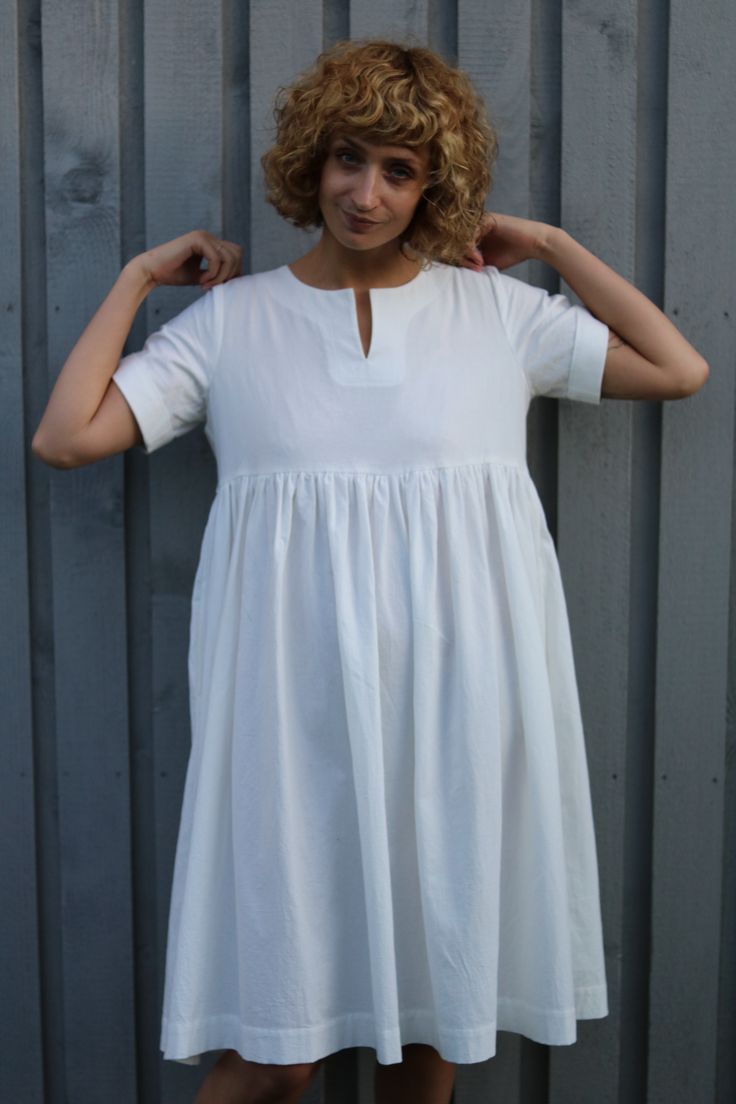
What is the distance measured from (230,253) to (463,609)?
0.80 m

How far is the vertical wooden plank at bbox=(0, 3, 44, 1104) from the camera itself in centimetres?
249

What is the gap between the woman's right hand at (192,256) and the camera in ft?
7.29

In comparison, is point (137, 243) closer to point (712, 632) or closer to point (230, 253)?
point (230, 253)

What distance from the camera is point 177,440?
252 centimetres

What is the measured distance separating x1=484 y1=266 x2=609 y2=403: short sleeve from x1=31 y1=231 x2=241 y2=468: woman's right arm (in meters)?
0.54

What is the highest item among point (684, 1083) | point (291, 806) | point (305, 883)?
point (291, 806)

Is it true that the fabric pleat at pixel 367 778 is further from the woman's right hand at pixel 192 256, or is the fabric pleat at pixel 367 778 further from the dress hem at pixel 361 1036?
the woman's right hand at pixel 192 256

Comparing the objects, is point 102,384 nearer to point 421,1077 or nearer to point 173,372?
point 173,372

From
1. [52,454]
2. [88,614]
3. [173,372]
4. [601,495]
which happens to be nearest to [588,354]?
[601,495]

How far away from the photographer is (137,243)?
2.50m

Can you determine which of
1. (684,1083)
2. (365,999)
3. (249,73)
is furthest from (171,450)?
(684,1083)

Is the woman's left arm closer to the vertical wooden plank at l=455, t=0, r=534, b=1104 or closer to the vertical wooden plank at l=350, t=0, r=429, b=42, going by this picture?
the vertical wooden plank at l=455, t=0, r=534, b=1104

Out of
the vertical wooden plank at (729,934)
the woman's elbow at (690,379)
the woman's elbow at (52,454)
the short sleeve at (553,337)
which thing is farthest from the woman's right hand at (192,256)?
the vertical wooden plank at (729,934)

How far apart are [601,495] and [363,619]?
0.72m
